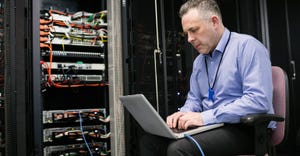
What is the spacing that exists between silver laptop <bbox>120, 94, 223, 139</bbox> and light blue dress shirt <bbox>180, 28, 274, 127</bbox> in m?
0.09

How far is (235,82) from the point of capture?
4.28 ft

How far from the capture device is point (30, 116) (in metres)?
1.97

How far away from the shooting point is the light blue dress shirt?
1.16 metres

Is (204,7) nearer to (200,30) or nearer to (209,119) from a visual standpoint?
(200,30)

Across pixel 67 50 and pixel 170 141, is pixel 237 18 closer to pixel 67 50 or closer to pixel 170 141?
pixel 67 50

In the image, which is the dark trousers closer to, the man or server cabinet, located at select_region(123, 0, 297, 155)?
the man

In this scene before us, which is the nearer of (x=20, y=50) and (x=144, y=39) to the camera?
(x=20, y=50)

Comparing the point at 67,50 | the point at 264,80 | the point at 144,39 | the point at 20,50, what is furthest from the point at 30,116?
the point at 264,80

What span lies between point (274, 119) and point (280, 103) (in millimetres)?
193

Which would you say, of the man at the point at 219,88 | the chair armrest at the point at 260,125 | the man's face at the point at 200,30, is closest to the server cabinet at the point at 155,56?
the man at the point at 219,88

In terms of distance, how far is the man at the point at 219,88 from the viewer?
1.13m

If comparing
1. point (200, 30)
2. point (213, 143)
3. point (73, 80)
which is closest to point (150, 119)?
point (213, 143)

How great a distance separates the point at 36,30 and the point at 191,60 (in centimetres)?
127

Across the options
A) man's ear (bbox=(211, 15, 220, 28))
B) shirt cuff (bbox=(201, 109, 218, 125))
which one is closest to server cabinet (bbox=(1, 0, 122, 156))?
man's ear (bbox=(211, 15, 220, 28))
